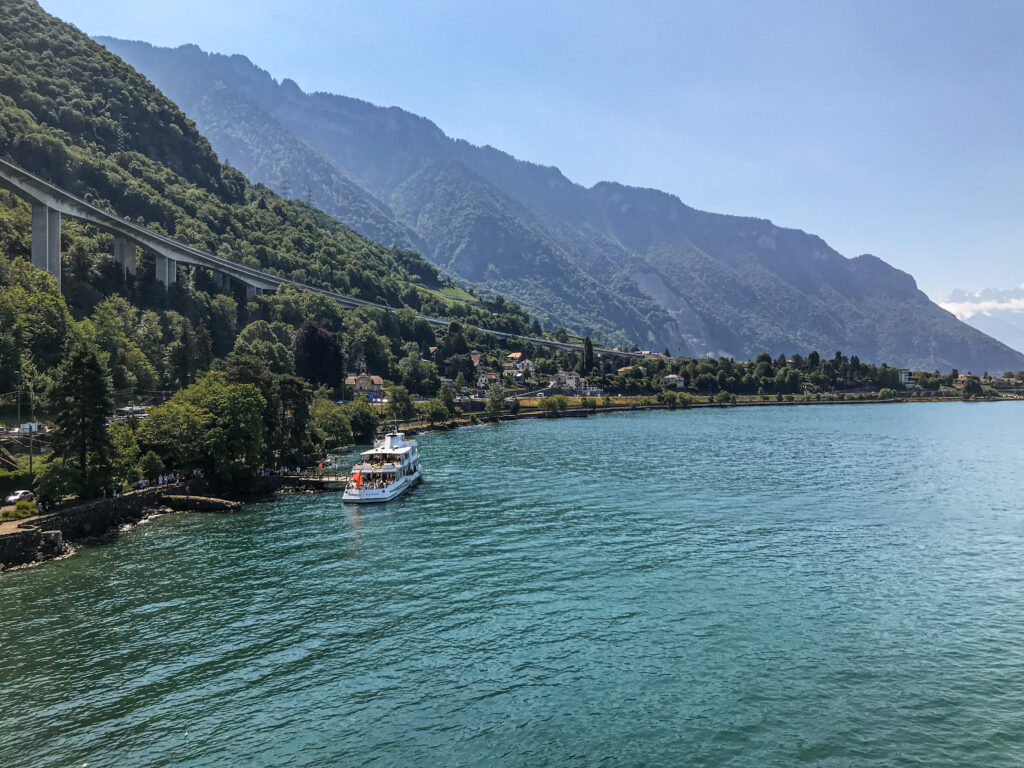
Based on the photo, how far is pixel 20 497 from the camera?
2569 inches

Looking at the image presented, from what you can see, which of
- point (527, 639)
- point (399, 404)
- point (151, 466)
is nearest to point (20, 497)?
point (151, 466)

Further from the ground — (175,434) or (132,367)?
(132,367)

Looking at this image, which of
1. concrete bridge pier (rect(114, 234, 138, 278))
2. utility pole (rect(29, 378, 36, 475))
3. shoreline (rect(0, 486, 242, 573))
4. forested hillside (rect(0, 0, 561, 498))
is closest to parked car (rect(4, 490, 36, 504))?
forested hillside (rect(0, 0, 561, 498))

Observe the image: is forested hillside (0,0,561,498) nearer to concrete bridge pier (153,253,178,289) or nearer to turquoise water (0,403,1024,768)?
concrete bridge pier (153,253,178,289)

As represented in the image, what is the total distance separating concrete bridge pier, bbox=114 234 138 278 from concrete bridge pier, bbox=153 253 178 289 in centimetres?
852

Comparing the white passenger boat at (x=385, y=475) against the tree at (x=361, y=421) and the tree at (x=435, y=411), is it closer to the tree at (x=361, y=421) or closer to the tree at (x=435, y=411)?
the tree at (x=361, y=421)

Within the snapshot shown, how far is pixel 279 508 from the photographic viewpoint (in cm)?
8356

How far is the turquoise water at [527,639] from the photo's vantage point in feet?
102

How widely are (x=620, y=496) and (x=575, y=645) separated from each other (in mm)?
49780

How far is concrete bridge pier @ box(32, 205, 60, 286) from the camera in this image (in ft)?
424

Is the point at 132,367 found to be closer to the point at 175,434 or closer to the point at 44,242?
the point at 44,242

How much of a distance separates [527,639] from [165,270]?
17157 cm

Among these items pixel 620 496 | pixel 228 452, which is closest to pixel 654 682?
pixel 620 496

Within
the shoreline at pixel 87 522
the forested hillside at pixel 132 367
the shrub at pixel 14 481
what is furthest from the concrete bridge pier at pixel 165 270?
the shrub at pixel 14 481
